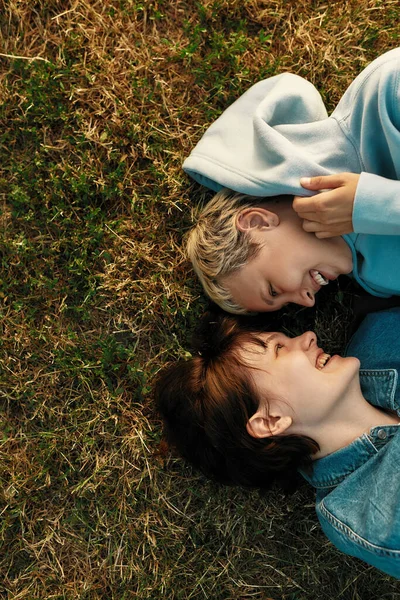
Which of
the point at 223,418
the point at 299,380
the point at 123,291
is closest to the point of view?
the point at 299,380

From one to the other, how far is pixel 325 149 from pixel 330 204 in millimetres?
297

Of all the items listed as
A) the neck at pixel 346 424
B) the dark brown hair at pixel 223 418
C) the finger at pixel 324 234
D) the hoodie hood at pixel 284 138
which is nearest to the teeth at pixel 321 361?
the neck at pixel 346 424

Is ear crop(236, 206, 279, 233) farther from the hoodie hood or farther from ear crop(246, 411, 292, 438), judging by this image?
ear crop(246, 411, 292, 438)

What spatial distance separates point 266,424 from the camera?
7.88 ft

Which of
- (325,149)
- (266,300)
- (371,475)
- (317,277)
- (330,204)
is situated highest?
(325,149)

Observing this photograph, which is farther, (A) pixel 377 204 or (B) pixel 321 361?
(B) pixel 321 361

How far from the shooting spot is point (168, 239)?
9.71 feet

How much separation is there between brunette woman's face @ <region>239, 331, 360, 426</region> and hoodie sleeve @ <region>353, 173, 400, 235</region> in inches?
24.5

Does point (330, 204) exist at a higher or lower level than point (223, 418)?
higher

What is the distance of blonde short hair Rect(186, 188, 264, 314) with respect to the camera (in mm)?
2471

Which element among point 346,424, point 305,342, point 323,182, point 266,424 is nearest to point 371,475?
point 346,424

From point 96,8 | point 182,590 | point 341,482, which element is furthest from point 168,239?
point 182,590

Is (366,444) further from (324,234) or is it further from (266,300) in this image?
(324,234)

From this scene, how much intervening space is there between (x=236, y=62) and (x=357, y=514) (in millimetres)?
2300
